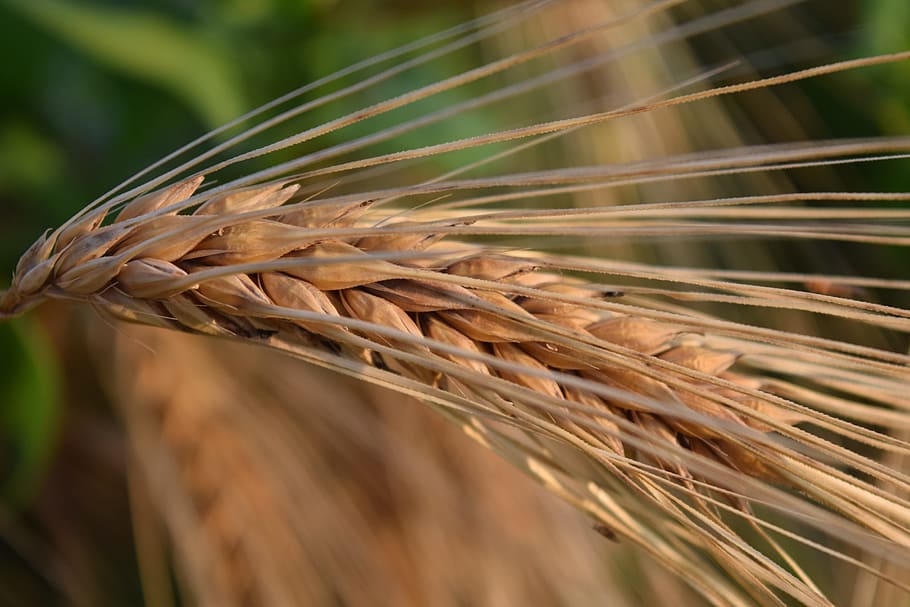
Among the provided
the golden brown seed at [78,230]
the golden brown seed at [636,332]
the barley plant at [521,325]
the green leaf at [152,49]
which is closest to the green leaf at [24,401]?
the barley plant at [521,325]

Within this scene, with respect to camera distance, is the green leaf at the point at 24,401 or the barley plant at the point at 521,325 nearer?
the barley plant at the point at 521,325

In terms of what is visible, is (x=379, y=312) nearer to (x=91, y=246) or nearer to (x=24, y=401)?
(x=91, y=246)

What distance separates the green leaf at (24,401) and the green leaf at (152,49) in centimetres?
21

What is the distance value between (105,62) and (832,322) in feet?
2.46

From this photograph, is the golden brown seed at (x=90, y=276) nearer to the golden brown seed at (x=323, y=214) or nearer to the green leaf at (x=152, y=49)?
the golden brown seed at (x=323, y=214)

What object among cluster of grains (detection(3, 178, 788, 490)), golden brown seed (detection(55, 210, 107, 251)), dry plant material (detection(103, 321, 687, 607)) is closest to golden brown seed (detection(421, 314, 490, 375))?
cluster of grains (detection(3, 178, 788, 490))

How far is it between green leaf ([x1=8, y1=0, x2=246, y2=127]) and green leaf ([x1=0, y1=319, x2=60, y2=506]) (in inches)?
8.3

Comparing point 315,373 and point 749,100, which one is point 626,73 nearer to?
point 749,100

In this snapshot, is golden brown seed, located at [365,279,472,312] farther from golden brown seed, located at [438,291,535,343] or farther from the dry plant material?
the dry plant material

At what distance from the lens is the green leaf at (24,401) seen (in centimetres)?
61

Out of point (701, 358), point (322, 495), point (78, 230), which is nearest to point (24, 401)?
point (322, 495)

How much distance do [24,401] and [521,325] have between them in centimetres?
48

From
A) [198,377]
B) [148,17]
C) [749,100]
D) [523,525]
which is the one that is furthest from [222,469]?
[749,100]

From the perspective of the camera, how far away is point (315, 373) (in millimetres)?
768
